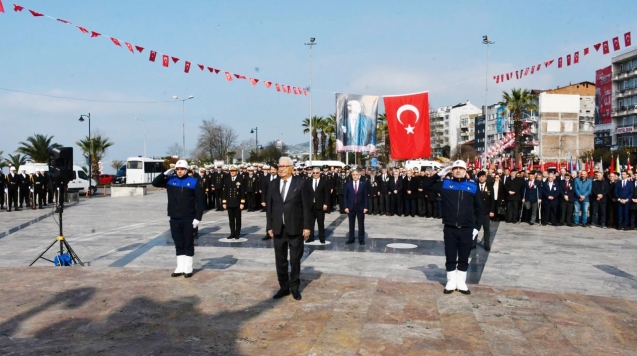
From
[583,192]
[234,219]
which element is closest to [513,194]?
[583,192]

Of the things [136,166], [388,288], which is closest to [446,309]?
[388,288]

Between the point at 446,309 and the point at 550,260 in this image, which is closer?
the point at 446,309

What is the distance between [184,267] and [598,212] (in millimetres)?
14182

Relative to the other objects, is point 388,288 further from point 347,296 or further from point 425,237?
point 425,237

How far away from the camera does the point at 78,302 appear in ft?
22.5

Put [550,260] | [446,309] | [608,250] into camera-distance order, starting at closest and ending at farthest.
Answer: [446,309], [550,260], [608,250]

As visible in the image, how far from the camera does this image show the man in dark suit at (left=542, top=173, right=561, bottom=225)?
56.4ft

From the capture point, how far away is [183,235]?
8.58 metres

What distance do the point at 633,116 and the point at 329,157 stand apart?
4421cm

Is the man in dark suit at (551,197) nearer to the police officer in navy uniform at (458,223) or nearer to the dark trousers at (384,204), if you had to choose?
the dark trousers at (384,204)

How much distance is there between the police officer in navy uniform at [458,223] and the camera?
734 cm

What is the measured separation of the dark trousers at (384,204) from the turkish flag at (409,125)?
3.13 meters

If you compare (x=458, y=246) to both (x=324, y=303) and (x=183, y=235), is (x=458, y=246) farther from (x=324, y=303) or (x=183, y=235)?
(x=183, y=235)

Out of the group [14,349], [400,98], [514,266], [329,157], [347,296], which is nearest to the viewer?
[14,349]
